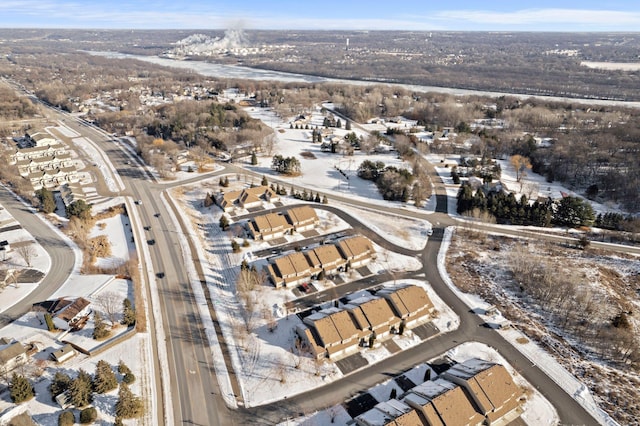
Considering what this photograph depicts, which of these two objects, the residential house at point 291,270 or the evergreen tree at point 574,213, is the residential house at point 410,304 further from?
the evergreen tree at point 574,213

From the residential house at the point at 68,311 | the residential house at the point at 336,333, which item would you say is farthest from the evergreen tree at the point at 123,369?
the residential house at the point at 336,333

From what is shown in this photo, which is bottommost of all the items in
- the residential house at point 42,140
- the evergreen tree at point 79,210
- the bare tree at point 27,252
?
the bare tree at point 27,252

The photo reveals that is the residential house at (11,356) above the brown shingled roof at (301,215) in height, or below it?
below

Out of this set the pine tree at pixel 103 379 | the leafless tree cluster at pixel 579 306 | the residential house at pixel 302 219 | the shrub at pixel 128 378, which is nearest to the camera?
the pine tree at pixel 103 379

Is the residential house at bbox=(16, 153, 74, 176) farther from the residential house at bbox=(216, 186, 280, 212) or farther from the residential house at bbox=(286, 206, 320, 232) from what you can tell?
the residential house at bbox=(286, 206, 320, 232)

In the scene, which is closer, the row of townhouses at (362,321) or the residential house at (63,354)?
the residential house at (63,354)

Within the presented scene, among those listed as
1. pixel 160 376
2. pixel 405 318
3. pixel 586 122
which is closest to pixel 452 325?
pixel 405 318

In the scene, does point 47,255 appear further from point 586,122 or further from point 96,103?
point 586,122
